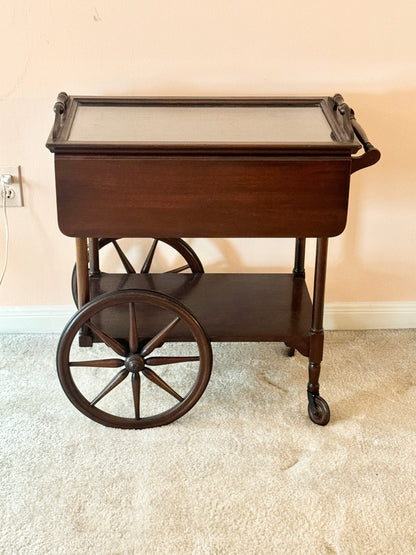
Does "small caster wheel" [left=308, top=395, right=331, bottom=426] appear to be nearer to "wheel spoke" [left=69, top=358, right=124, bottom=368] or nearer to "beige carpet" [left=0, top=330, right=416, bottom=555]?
"beige carpet" [left=0, top=330, right=416, bottom=555]

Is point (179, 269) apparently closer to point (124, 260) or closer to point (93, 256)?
point (124, 260)

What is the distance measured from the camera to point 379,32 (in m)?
2.22

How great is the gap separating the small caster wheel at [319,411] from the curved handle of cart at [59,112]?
1.04 meters

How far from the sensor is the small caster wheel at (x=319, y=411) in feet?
6.89

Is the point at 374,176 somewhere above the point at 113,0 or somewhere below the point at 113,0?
below

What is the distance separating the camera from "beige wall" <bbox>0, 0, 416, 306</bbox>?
7.16 ft

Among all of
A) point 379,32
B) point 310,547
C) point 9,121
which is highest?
point 379,32

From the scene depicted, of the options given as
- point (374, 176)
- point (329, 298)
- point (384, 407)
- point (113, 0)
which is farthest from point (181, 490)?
point (113, 0)

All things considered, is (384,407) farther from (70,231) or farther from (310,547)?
(70,231)

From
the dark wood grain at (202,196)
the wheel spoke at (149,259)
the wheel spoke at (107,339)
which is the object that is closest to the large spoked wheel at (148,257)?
the wheel spoke at (149,259)

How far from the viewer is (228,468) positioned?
1.95 m

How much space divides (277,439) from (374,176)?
0.92m

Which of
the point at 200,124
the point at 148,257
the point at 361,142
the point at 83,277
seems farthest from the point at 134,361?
the point at 361,142

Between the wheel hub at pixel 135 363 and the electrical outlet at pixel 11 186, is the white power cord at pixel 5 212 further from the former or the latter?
the wheel hub at pixel 135 363
